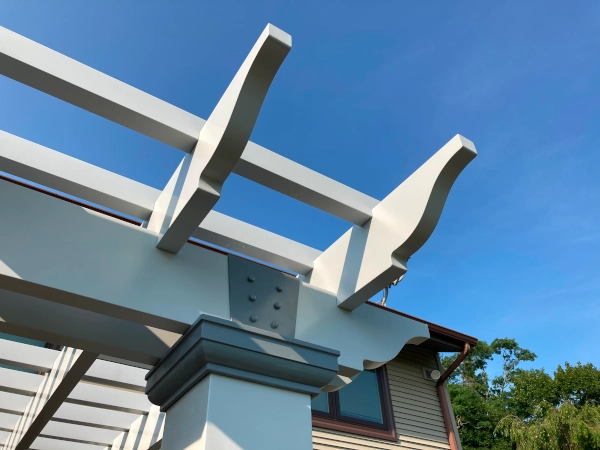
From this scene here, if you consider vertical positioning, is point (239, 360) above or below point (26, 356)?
below

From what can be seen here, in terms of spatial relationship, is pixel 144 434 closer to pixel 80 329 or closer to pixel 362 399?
pixel 80 329

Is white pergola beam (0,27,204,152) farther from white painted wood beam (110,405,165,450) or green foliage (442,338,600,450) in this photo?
green foliage (442,338,600,450)

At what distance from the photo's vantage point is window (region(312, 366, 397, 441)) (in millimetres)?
5898

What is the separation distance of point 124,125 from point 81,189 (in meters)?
0.40

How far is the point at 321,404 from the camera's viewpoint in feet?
19.5

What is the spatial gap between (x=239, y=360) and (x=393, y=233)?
72 centimetres

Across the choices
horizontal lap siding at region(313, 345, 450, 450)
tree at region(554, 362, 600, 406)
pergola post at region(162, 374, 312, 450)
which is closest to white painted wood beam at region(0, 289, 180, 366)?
Result: pergola post at region(162, 374, 312, 450)

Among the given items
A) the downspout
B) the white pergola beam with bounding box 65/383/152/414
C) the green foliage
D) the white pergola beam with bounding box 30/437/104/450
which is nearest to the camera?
the white pergola beam with bounding box 65/383/152/414

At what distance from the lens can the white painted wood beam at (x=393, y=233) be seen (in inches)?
66.7

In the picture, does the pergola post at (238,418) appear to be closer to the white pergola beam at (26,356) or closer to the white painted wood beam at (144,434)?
the white painted wood beam at (144,434)

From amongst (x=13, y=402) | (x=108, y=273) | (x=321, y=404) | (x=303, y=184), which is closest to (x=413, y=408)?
(x=321, y=404)

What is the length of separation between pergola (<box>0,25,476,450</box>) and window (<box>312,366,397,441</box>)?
4095 millimetres

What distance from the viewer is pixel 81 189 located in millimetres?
1901

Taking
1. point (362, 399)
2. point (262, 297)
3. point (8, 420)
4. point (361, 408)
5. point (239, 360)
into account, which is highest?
point (362, 399)
